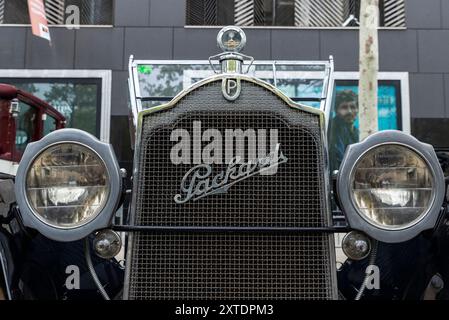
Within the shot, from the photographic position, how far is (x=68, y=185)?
238 cm

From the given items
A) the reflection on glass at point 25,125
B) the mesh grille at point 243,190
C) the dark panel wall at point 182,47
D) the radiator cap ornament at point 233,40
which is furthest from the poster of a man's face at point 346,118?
the mesh grille at point 243,190

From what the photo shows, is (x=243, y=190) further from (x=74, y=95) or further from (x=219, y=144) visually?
(x=74, y=95)

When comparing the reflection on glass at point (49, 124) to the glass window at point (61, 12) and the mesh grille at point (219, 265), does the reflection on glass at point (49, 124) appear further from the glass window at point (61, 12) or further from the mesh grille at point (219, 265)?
the glass window at point (61, 12)

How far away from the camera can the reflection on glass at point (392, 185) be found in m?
2.33

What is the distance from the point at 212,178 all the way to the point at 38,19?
11.7m

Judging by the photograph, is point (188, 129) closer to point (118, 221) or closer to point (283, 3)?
point (118, 221)

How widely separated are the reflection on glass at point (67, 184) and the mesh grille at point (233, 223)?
20 centimetres

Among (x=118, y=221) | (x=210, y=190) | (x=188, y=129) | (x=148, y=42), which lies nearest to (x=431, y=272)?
(x=210, y=190)

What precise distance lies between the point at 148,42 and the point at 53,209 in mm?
11608

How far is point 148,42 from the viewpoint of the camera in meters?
13.5

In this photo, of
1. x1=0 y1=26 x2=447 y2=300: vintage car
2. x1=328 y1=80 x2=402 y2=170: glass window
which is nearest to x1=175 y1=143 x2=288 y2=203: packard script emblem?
x1=0 y1=26 x2=447 y2=300: vintage car

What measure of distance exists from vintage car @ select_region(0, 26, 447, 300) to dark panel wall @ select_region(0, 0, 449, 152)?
11218 millimetres

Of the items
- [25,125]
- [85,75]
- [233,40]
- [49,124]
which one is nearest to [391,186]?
[233,40]
